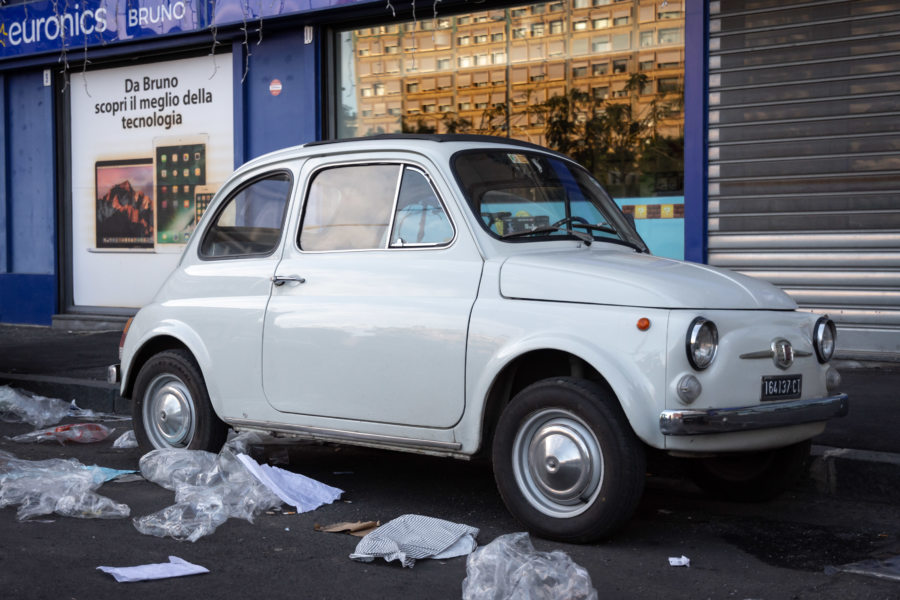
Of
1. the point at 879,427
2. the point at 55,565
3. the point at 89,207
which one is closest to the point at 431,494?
the point at 55,565

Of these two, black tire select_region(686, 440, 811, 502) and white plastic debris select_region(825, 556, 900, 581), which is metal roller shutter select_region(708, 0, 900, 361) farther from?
white plastic debris select_region(825, 556, 900, 581)

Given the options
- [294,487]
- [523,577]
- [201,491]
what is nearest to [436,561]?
[523,577]

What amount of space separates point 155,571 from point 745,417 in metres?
2.39

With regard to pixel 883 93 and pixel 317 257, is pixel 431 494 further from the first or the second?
pixel 883 93

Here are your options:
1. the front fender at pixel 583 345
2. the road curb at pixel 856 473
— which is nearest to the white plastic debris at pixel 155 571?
the front fender at pixel 583 345

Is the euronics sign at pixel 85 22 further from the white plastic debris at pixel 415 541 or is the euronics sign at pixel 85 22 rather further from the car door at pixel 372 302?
the white plastic debris at pixel 415 541

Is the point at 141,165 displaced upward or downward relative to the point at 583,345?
upward

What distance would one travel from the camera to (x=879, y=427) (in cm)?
648

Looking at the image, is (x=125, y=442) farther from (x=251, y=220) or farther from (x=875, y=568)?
(x=875, y=568)

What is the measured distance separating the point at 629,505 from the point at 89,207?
11.2 meters

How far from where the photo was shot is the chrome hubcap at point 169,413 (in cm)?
612

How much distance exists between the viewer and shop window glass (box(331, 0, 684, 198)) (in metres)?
9.94

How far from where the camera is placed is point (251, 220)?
606 centimetres

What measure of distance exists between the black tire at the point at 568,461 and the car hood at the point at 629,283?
15.3 inches
